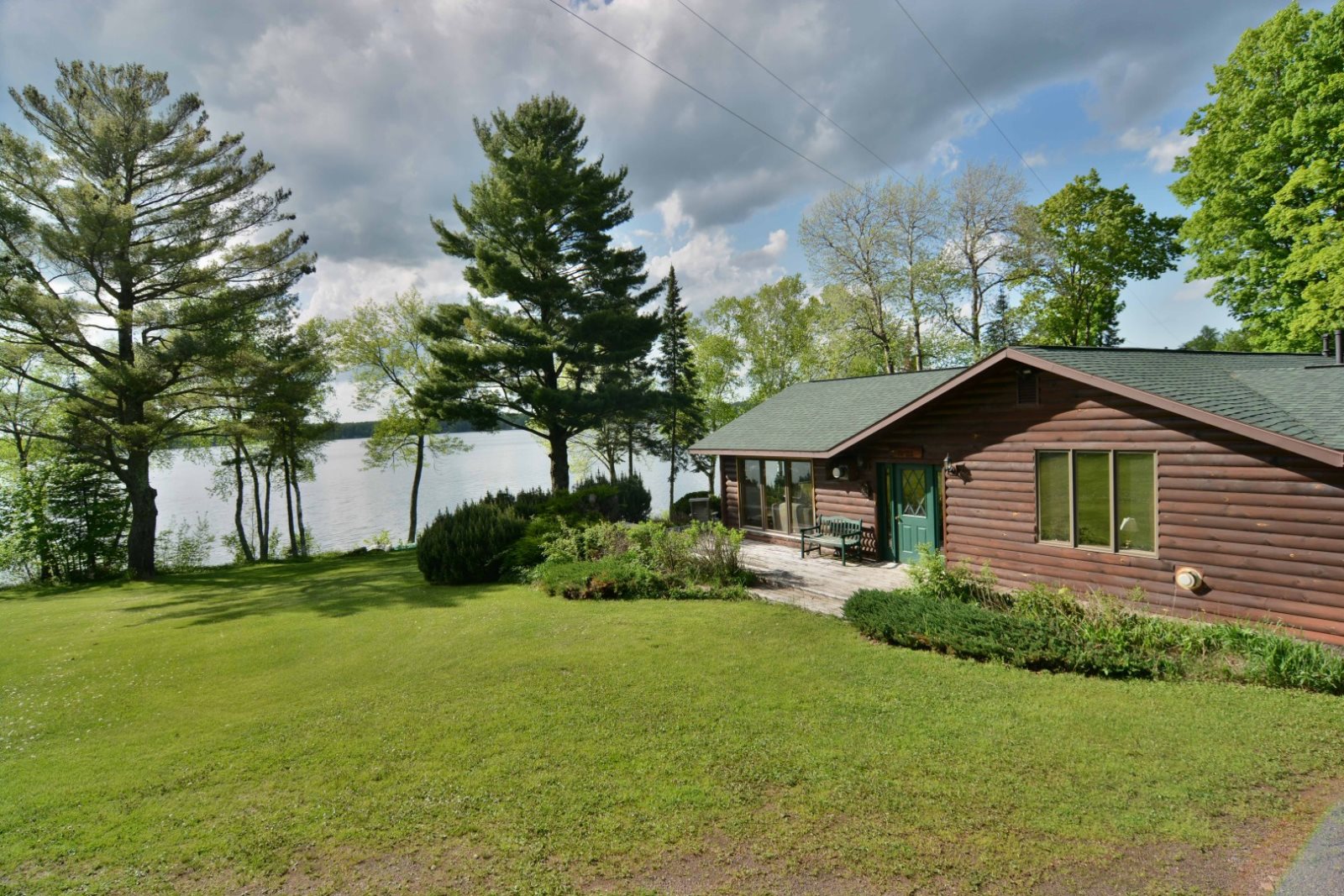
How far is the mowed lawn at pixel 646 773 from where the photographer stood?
358cm

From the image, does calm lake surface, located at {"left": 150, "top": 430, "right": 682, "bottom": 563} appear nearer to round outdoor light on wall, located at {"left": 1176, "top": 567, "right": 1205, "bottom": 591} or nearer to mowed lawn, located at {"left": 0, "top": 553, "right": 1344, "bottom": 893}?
mowed lawn, located at {"left": 0, "top": 553, "right": 1344, "bottom": 893}

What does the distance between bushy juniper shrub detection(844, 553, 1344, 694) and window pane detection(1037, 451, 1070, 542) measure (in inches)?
42.2

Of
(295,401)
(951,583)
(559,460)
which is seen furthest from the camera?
(559,460)

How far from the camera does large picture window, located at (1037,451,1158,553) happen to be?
8.31 meters

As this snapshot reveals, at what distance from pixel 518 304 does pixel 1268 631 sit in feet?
69.6

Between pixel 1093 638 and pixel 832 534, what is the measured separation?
6431 millimetres

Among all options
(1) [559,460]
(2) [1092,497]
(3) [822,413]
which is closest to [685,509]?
(1) [559,460]

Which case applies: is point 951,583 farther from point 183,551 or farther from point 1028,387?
point 183,551

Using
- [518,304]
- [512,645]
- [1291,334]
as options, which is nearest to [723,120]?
[512,645]

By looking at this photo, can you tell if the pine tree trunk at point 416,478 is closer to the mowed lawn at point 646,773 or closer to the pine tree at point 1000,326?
the mowed lawn at point 646,773

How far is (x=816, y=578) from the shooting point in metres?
11.5

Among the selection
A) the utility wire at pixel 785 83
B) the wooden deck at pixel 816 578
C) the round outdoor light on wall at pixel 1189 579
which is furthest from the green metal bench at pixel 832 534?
the utility wire at pixel 785 83

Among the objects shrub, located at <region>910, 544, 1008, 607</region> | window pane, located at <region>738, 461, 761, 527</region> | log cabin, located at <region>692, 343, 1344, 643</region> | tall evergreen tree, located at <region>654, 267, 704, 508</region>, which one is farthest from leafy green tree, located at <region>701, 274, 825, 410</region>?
shrub, located at <region>910, 544, 1008, 607</region>

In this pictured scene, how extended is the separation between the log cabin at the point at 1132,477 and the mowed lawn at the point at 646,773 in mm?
2180
